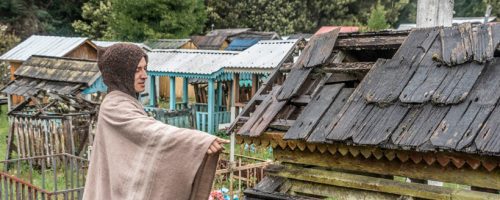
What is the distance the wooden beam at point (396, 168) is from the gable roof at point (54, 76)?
36.0 feet

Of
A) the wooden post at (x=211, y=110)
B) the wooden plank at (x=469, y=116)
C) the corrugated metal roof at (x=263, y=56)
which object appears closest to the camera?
the wooden plank at (x=469, y=116)

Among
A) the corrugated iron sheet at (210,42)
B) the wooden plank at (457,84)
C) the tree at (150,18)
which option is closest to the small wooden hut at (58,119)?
the wooden plank at (457,84)

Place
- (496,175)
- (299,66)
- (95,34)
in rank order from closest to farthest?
(496,175) → (299,66) → (95,34)

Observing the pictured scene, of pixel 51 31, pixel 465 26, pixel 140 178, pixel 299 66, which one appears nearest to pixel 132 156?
pixel 140 178

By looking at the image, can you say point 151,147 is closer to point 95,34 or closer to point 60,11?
point 95,34

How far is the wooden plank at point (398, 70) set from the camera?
4.96 metres

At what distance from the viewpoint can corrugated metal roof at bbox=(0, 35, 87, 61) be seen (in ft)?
73.2

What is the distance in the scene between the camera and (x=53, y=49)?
2262cm

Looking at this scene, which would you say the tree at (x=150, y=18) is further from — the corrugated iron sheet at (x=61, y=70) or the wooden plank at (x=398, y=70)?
the wooden plank at (x=398, y=70)

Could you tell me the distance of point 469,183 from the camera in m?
4.62

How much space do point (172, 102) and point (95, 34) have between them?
18110mm

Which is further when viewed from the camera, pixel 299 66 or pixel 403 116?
pixel 299 66

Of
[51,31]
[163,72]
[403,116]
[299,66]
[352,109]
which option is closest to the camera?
[403,116]

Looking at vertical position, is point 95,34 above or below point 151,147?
above
